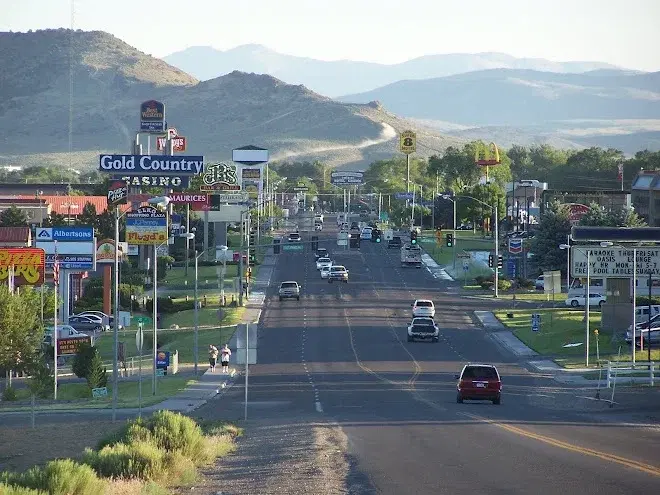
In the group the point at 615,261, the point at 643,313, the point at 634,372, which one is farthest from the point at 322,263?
the point at 634,372

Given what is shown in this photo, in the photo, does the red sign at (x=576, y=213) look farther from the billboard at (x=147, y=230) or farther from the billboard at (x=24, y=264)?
the billboard at (x=24, y=264)

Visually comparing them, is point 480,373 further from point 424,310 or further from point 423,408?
point 424,310

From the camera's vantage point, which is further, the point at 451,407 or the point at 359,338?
the point at 359,338

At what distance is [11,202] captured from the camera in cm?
13988

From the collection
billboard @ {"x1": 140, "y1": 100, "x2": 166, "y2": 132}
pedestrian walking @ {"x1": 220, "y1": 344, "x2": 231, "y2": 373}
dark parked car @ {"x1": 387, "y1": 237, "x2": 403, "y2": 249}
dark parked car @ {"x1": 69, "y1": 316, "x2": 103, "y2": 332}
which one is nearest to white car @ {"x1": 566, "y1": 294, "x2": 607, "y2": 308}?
dark parked car @ {"x1": 69, "y1": 316, "x2": 103, "y2": 332}

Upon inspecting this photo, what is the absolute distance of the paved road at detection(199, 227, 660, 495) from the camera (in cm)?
2341

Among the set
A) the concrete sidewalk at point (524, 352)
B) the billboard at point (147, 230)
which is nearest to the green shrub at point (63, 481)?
the concrete sidewalk at point (524, 352)

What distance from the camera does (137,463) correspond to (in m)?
23.7

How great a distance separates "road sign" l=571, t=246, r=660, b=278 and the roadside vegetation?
35.8 m

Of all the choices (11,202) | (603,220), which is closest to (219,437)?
(603,220)

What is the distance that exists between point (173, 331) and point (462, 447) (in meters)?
54.0

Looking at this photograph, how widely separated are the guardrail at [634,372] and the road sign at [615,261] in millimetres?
11879

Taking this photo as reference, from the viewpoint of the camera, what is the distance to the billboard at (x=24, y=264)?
6366 cm

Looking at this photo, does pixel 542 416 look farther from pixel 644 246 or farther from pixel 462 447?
pixel 644 246
